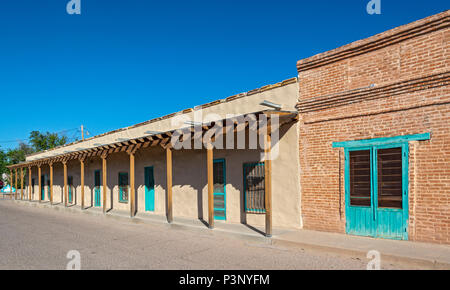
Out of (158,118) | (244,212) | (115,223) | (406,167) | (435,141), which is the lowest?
(115,223)

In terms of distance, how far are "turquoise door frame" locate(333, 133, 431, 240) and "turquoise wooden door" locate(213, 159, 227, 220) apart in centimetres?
419

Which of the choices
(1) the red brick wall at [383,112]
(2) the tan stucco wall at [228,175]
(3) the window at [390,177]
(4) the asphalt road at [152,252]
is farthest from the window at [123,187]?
(3) the window at [390,177]

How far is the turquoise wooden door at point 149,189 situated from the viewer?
1453cm

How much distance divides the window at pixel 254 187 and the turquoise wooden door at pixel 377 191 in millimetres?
2619

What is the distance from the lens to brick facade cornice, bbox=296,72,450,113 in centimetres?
669

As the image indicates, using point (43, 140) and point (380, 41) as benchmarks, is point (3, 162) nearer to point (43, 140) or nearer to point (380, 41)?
point (43, 140)

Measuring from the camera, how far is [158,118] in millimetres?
14797

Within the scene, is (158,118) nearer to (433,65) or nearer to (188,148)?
(188,148)

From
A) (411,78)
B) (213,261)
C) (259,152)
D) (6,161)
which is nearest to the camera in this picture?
(213,261)

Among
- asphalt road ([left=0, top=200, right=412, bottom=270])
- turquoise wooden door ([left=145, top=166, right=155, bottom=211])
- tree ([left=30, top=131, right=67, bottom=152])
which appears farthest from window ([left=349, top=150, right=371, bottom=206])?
tree ([left=30, top=131, right=67, bottom=152])

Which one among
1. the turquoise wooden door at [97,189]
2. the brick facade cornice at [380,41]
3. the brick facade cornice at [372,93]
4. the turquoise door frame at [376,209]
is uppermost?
the brick facade cornice at [380,41]

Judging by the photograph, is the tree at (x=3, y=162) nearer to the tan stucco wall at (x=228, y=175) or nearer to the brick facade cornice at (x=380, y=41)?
the tan stucco wall at (x=228, y=175)

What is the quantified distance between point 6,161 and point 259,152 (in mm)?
48570

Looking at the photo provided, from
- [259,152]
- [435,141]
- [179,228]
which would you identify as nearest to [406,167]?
[435,141]
